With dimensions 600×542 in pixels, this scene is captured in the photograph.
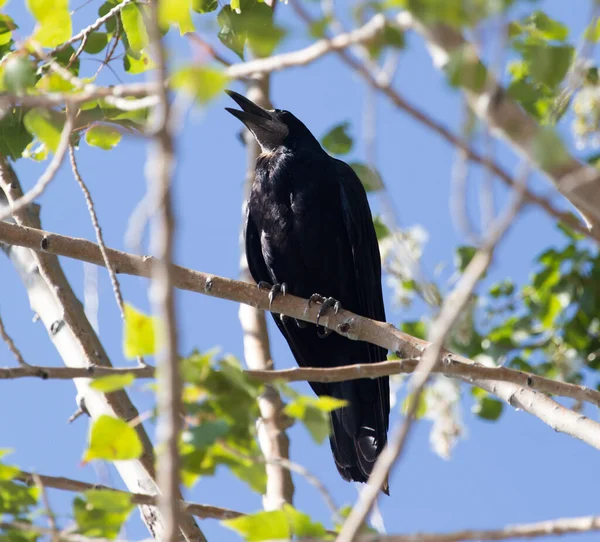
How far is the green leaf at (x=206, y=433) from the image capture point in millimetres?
1676

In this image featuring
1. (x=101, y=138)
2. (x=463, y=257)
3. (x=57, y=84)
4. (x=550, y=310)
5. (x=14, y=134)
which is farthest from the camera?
(x=550, y=310)

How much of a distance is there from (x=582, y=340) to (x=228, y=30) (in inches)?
162

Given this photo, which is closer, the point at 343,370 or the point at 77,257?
the point at 343,370

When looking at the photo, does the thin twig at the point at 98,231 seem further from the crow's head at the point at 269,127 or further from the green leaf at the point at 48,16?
the crow's head at the point at 269,127

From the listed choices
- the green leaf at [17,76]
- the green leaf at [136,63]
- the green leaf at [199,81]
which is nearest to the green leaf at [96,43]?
the green leaf at [136,63]

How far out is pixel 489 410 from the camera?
6.15m

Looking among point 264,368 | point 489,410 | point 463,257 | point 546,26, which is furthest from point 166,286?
point 489,410

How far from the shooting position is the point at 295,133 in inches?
208

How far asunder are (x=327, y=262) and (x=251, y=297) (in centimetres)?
124

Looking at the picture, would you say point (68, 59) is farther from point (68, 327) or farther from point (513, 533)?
point (513, 533)

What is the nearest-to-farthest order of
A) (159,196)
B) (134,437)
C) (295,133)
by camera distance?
(159,196) < (134,437) < (295,133)

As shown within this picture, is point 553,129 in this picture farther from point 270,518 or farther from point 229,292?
point 229,292

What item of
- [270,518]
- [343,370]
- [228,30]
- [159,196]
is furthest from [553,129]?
[228,30]

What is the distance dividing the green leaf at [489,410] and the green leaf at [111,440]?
4.71 m
